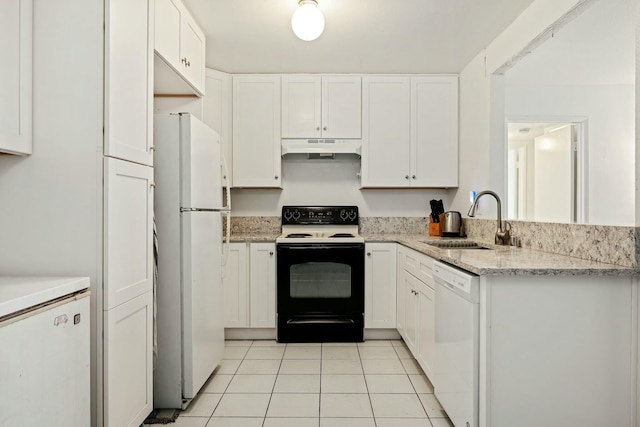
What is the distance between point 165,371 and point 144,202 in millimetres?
992

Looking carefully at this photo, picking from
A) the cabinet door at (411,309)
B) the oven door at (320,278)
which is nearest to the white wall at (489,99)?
the cabinet door at (411,309)

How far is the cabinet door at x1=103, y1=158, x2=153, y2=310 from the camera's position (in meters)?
1.47

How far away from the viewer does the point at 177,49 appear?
2.26 meters

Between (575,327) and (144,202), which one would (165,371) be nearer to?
(144,202)

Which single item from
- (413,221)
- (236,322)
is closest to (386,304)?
(413,221)

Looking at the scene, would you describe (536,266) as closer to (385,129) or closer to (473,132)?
(473,132)

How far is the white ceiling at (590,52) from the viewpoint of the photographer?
2232mm

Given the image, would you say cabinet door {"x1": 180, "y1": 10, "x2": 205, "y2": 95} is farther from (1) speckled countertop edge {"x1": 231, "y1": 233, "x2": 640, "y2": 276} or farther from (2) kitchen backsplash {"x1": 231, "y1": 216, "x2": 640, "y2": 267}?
(1) speckled countertop edge {"x1": 231, "y1": 233, "x2": 640, "y2": 276}

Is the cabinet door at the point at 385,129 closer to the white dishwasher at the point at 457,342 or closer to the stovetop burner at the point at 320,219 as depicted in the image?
the stovetop burner at the point at 320,219

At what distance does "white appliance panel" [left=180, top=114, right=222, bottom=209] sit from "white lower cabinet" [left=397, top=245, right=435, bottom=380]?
1.45 metres

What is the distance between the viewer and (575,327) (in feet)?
4.89

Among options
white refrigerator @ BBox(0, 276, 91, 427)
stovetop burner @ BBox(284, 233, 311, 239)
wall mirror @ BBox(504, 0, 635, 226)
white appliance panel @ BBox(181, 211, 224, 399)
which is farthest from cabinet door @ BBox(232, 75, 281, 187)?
white refrigerator @ BBox(0, 276, 91, 427)

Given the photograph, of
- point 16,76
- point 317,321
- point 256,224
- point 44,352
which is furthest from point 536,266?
point 256,224

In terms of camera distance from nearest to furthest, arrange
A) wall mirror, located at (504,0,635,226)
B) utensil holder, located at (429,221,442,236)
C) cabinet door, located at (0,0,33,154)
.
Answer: cabinet door, located at (0,0,33,154), wall mirror, located at (504,0,635,226), utensil holder, located at (429,221,442,236)
